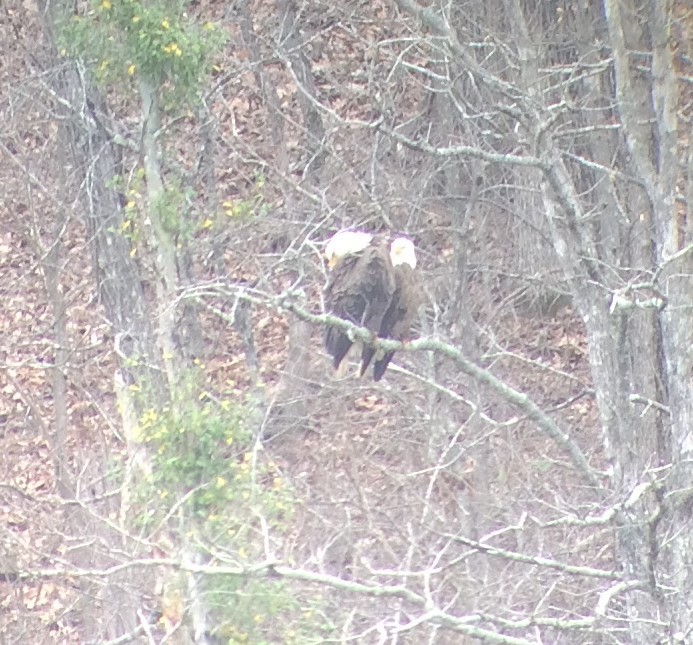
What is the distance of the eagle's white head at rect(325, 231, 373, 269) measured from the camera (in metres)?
6.84

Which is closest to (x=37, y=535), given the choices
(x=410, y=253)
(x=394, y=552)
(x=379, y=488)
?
(x=379, y=488)

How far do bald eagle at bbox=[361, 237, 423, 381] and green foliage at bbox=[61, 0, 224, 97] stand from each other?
1.47 m

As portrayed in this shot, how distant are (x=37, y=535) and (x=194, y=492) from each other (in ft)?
15.1

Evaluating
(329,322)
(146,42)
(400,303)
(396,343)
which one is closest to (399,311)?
(400,303)

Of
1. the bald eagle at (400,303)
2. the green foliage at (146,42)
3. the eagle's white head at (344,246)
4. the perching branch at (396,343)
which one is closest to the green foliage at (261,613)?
the bald eagle at (400,303)

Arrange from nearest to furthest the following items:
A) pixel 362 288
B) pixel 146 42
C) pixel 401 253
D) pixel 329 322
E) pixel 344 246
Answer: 1. pixel 329 322
2. pixel 362 288
3. pixel 344 246
4. pixel 401 253
5. pixel 146 42

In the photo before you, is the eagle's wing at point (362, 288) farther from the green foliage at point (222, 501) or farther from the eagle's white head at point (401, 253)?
the green foliage at point (222, 501)

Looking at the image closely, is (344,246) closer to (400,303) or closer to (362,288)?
(362,288)

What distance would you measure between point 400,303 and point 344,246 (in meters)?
0.38

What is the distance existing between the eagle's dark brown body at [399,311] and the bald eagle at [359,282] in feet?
0.16

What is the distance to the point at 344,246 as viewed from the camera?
22.5 feet

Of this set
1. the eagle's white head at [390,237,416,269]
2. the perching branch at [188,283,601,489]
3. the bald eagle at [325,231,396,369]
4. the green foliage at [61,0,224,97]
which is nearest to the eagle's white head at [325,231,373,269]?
the bald eagle at [325,231,396,369]

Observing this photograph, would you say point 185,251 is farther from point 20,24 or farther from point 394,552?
point 20,24

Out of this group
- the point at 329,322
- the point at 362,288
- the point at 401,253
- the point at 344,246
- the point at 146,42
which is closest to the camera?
the point at 329,322
